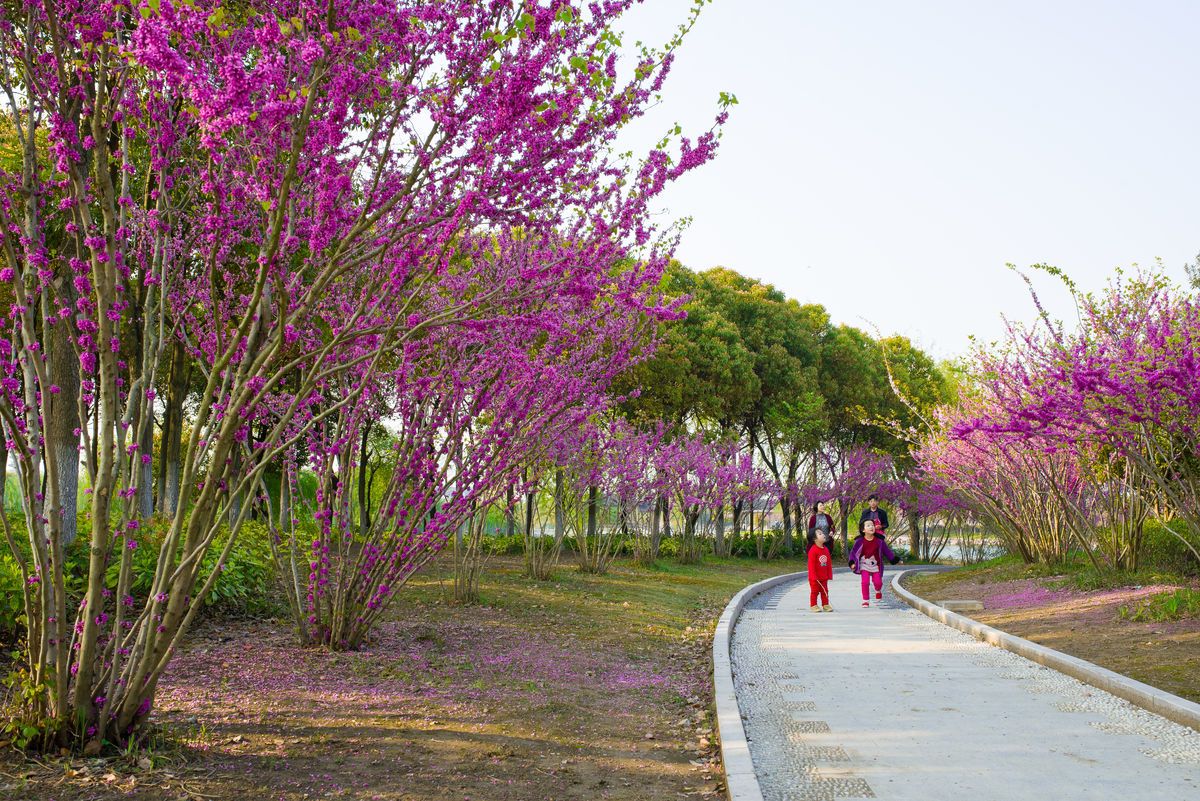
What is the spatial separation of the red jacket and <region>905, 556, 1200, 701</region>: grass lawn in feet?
7.27

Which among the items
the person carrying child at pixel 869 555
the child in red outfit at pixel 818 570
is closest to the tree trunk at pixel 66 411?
the child in red outfit at pixel 818 570

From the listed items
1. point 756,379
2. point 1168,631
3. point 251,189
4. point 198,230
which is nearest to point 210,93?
point 251,189

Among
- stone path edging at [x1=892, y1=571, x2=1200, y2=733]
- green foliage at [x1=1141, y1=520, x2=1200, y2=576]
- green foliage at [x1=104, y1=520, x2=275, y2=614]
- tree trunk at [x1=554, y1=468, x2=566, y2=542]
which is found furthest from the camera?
tree trunk at [x1=554, y1=468, x2=566, y2=542]

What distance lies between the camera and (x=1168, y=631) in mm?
9344

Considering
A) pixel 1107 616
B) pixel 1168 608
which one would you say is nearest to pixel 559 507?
pixel 1107 616

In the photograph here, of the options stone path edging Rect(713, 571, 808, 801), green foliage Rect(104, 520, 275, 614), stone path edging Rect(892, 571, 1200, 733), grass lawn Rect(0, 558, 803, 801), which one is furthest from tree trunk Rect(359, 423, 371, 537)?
stone path edging Rect(892, 571, 1200, 733)

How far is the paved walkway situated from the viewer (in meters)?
4.64

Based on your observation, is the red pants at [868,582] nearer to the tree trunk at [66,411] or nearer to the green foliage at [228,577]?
the green foliage at [228,577]

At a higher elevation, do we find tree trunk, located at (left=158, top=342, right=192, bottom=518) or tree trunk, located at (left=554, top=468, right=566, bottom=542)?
tree trunk, located at (left=158, top=342, right=192, bottom=518)

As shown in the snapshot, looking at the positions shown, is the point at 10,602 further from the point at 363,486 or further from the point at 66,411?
the point at 363,486

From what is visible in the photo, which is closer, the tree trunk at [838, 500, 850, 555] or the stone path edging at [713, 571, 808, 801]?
the stone path edging at [713, 571, 808, 801]

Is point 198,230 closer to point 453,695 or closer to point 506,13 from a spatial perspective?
point 506,13

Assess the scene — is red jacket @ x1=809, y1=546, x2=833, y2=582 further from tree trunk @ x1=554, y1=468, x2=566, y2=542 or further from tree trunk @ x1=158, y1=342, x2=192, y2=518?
tree trunk @ x1=158, y1=342, x2=192, y2=518

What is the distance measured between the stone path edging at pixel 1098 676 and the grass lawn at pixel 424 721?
134 centimetres
